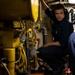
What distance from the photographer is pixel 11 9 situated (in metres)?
1.38

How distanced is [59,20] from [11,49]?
1.25m

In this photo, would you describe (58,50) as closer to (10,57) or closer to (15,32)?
(15,32)

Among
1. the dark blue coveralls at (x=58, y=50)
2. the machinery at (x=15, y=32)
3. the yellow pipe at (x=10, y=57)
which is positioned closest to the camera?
the machinery at (x=15, y=32)

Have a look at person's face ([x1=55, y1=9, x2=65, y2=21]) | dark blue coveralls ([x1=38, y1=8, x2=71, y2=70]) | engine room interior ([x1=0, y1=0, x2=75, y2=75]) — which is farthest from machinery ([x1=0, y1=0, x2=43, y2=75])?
person's face ([x1=55, y1=9, x2=65, y2=21])

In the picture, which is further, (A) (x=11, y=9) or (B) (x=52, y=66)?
(B) (x=52, y=66)

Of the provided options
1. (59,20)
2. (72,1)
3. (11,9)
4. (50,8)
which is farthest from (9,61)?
(72,1)

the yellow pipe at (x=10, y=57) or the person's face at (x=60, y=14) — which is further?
the person's face at (x=60, y=14)

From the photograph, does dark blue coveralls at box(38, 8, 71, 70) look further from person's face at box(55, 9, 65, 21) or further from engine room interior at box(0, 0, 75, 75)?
engine room interior at box(0, 0, 75, 75)

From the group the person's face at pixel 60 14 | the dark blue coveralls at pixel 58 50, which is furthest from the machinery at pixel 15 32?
the person's face at pixel 60 14

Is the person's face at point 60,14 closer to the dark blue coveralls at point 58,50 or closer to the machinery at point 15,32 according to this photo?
the dark blue coveralls at point 58,50

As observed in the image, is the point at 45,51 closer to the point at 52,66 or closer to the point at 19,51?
the point at 52,66

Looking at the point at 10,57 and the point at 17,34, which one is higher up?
the point at 17,34

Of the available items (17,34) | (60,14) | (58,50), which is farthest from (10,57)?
(60,14)

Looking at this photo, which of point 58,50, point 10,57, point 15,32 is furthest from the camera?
point 58,50
